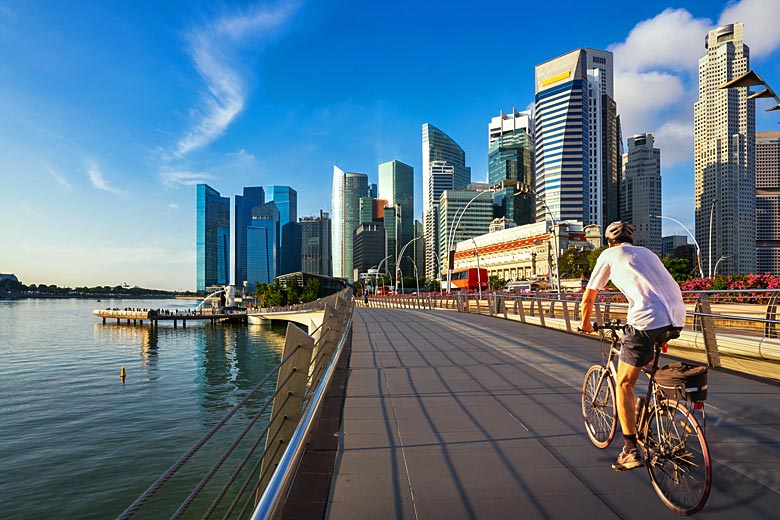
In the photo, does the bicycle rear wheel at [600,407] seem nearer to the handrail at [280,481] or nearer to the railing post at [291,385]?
the handrail at [280,481]

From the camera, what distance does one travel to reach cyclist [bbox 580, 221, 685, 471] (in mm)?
3561

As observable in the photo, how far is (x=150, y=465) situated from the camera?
1526cm

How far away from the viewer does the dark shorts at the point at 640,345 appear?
11.7 ft

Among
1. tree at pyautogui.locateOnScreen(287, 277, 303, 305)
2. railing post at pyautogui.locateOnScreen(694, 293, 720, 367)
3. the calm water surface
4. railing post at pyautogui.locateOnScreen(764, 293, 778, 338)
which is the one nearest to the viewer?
railing post at pyautogui.locateOnScreen(694, 293, 720, 367)

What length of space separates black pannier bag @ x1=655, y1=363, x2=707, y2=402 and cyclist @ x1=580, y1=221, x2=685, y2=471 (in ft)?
0.96

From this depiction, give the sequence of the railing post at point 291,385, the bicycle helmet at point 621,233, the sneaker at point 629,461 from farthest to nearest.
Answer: the railing post at point 291,385, the bicycle helmet at point 621,233, the sneaker at point 629,461

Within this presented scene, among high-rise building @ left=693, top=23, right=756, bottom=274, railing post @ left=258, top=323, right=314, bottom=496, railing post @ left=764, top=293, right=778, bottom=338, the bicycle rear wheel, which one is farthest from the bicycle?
high-rise building @ left=693, top=23, right=756, bottom=274

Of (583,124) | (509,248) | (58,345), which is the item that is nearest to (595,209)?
(583,124)

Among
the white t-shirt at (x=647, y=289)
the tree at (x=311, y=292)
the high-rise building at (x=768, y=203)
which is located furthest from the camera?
the high-rise building at (x=768, y=203)

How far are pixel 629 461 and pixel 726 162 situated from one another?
679ft

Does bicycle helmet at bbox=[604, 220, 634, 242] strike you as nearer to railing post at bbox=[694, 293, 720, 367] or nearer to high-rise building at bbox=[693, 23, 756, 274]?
railing post at bbox=[694, 293, 720, 367]

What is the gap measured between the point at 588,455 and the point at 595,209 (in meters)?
183

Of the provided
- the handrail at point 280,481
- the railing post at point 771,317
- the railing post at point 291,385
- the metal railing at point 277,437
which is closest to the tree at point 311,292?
the metal railing at point 277,437

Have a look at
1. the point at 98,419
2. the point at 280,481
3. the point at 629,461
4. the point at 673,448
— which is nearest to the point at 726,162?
the point at 98,419
